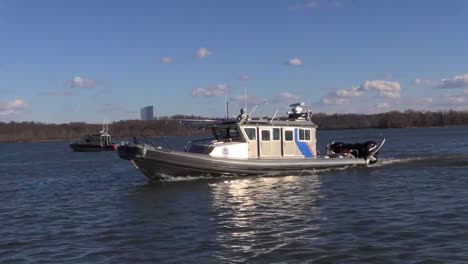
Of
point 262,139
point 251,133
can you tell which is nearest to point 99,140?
point 262,139

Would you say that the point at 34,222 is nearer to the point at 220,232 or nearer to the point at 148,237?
the point at 148,237

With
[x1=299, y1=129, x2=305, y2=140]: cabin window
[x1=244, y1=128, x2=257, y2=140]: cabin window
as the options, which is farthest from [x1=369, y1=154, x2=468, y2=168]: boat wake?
[x1=244, y1=128, x2=257, y2=140]: cabin window

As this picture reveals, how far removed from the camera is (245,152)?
25.5 m

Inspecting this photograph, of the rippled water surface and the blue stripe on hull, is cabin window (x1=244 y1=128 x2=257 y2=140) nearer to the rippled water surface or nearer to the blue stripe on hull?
the rippled water surface

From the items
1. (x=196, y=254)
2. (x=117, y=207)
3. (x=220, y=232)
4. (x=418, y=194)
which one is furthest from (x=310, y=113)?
(x=196, y=254)

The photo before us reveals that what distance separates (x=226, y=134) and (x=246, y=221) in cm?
1148

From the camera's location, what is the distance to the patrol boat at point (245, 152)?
23812mm

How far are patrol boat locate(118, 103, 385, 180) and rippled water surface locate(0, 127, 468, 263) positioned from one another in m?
0.67

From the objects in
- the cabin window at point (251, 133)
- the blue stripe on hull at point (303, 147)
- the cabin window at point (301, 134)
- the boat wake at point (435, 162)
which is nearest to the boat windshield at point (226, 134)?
the cabin window at point (251, 133)

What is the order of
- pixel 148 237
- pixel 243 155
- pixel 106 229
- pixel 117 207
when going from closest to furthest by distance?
pixel 148 237
pixel 106 229
pixel 117 207
pixel 243 155

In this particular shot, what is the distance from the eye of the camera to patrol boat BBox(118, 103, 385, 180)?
23812mm

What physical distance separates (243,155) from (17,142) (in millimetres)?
171028

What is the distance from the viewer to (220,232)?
1336 cm

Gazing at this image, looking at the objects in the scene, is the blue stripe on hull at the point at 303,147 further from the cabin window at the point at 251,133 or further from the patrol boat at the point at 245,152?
the cabin window at the point at 251,133
